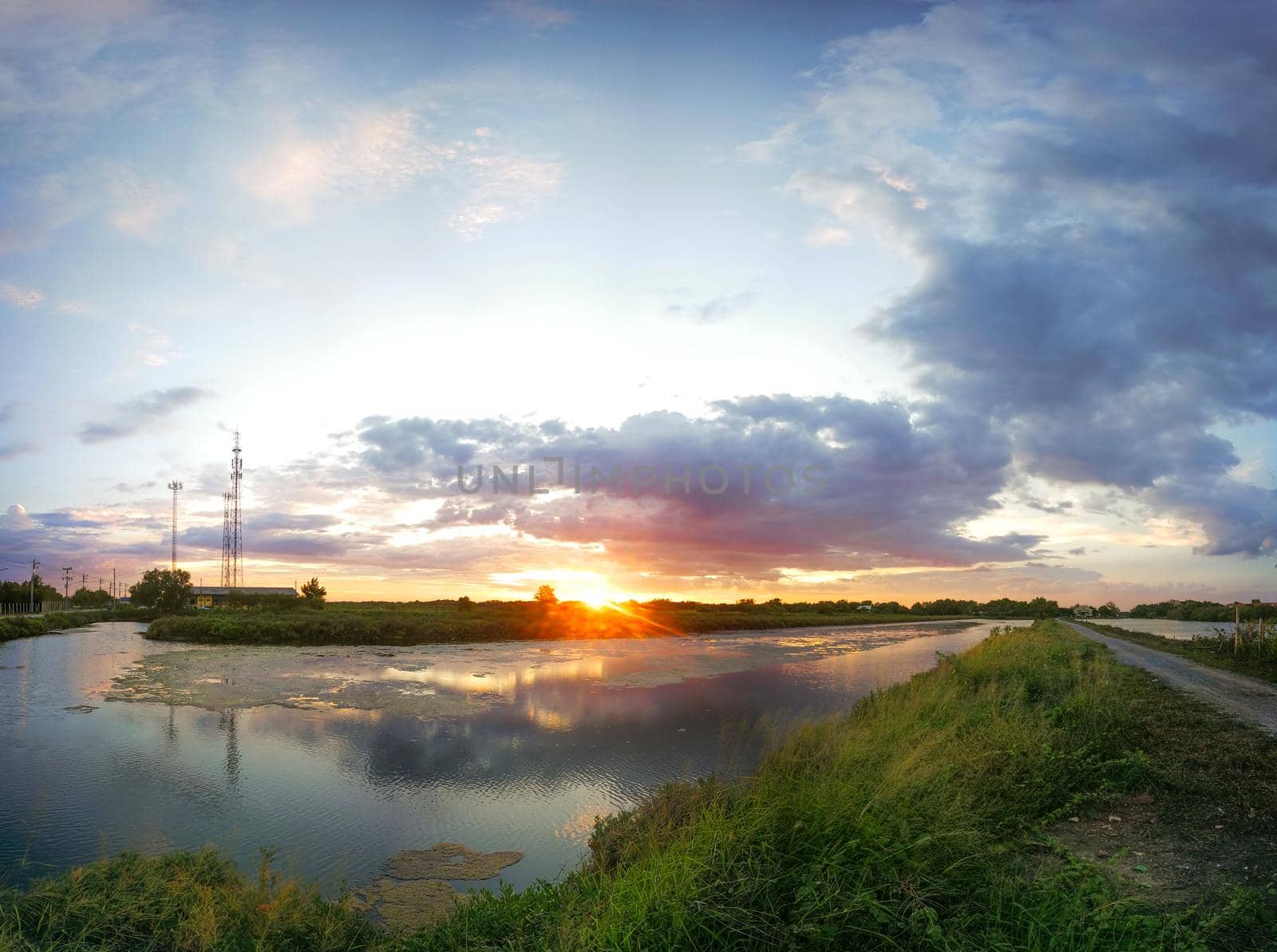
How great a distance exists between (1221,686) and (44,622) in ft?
221

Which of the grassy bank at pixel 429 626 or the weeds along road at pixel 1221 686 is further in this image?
the grassy bank at pixel 429 626

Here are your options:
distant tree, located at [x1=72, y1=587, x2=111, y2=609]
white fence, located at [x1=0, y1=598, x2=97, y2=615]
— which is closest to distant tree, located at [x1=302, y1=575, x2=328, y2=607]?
white fence, located at [x1=0, y1=598, x2=97, y2=615]

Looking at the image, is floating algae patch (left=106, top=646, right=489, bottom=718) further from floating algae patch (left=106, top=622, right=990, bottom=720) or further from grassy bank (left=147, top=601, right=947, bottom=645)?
grassy bank (left=147, top=601, right=947, bottom=645)

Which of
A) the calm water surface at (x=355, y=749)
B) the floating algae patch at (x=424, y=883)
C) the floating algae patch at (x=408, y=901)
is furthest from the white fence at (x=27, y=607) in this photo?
the floating algae patch at (x=408, y=901)

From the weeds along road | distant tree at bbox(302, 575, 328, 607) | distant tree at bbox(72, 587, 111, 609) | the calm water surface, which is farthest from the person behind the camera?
distant tree at bbox(72, 587, 111, 609)

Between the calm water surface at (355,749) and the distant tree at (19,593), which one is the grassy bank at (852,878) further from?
the distant tree at (19,593)

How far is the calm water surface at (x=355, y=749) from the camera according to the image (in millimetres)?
9914

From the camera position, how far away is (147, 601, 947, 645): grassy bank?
41281 mm

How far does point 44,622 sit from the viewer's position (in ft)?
169

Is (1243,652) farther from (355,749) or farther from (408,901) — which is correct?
(355,749)

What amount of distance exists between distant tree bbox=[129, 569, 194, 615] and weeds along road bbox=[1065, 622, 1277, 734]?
77151 millimetres

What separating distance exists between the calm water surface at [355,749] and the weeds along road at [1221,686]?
26.7 feet

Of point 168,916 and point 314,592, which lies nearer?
point 168,916

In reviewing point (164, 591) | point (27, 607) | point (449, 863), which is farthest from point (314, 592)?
point (449, 863)
